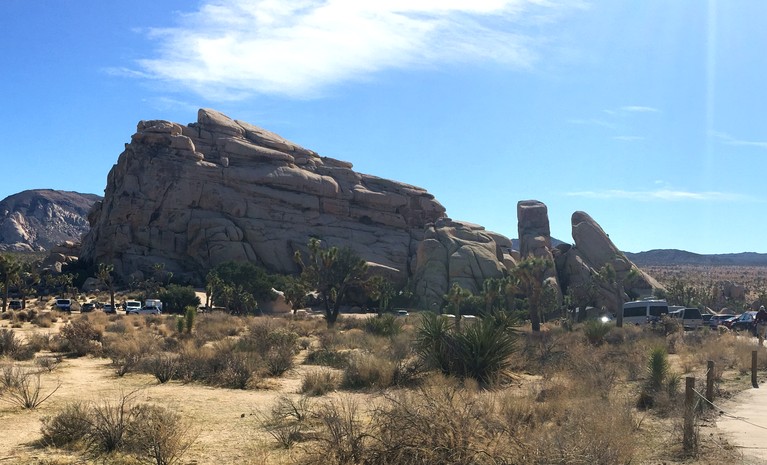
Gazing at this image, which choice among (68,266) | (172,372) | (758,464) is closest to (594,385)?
(758,464)

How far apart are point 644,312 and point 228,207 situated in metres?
60.1

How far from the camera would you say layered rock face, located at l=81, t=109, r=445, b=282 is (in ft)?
295

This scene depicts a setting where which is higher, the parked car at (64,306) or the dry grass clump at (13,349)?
the dry grass clump at (13,349)

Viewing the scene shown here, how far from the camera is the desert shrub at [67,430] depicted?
10148 mm

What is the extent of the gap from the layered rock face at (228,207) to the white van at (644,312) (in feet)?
140

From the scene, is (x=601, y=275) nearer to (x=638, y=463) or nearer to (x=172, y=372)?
(x=172, y=372)

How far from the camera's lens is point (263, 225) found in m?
93.5

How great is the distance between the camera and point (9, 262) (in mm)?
60875

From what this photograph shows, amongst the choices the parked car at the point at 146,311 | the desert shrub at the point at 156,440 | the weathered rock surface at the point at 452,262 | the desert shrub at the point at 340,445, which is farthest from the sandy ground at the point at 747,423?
the weathered rock surface at the point at 452,262

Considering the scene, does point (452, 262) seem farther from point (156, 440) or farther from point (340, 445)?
A: point (340, 445)

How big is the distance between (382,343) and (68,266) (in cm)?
7799

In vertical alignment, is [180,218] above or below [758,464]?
above

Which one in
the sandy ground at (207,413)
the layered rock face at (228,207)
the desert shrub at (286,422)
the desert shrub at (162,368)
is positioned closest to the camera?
the sandy ground at (207,413)

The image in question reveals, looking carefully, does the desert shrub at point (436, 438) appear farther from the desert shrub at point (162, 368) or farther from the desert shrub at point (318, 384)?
the desert shrub at point (162, 368)
